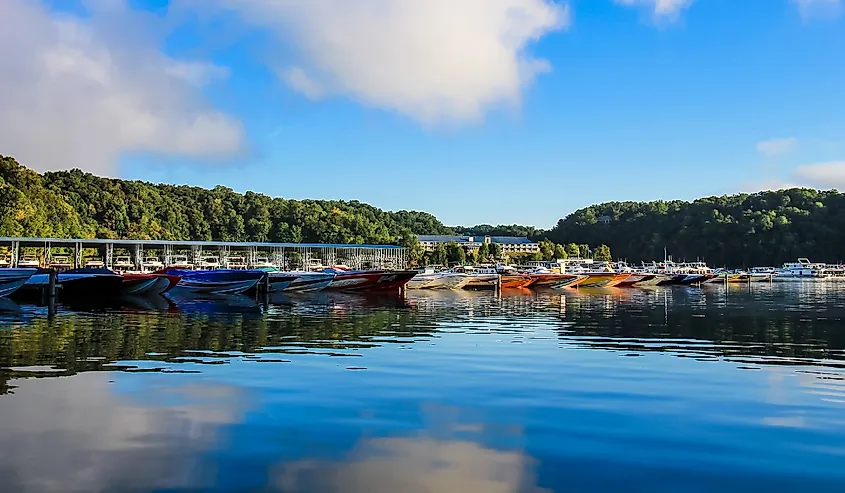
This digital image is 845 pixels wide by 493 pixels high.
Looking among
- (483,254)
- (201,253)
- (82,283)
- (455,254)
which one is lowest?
(82,283)

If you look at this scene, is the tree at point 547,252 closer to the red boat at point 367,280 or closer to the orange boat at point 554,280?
the orange boat at point 554,280

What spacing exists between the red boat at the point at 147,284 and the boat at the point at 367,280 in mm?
11389

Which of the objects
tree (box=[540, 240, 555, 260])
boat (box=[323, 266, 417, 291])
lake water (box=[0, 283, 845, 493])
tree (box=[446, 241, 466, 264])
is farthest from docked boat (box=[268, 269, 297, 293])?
tree (box=[540, 240, 555, 260])

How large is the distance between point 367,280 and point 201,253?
37260 millimetres

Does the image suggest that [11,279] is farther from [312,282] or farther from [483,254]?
[483,254]

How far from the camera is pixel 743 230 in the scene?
461 ft

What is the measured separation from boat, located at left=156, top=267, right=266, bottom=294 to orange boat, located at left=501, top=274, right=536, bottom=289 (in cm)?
2894

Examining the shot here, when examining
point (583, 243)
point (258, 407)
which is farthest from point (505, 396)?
point (583, 243)

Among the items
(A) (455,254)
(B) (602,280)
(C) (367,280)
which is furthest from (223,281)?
(A) (455,254)

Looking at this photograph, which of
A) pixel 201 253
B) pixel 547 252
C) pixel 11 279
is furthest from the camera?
pixel 547 252

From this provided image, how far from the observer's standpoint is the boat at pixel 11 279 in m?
37.2

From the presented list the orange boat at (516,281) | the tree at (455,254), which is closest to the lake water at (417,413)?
the orange boat at (516,281)

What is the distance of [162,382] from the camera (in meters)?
12.4

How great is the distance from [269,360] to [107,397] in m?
4.77
